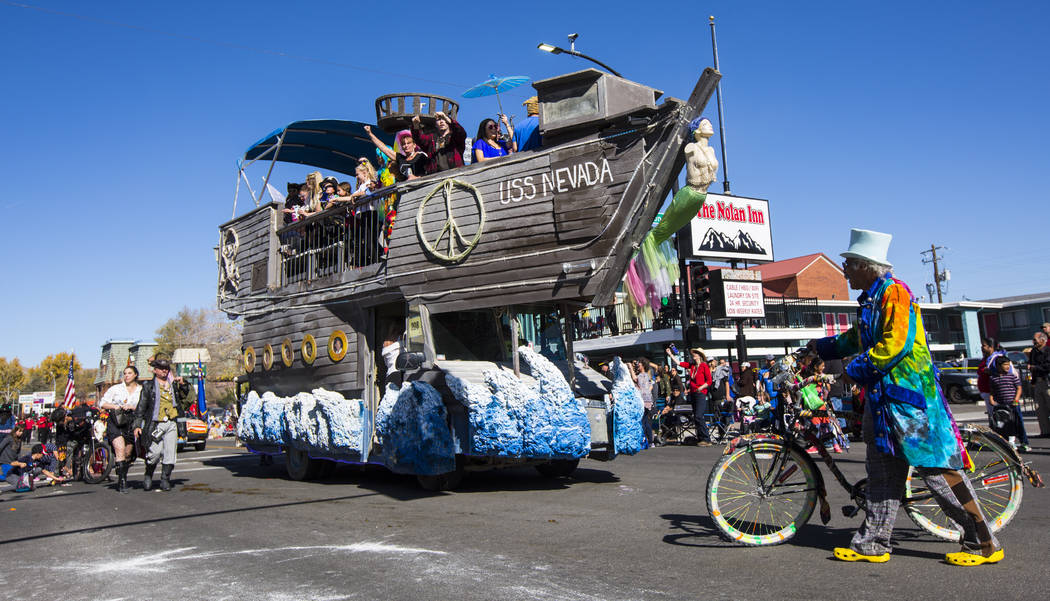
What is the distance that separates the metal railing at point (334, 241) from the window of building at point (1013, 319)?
4863 cm

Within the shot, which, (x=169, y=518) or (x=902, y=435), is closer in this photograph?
(x=902, y=435)

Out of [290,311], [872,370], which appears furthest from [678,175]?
[290,311]

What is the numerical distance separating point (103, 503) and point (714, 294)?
15.0 meters

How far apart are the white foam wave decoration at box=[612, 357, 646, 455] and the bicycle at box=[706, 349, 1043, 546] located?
3.11 metres

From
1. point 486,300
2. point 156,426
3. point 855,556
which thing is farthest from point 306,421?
point 855,556

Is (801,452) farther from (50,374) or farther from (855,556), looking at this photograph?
(50,374)

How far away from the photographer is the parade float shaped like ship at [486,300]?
7266 mm

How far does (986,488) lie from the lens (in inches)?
176

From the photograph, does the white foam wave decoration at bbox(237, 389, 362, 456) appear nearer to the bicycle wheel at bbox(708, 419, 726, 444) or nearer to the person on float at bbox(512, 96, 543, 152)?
the person on float at bbox(512, 96, 543, 152)

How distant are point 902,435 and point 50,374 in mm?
121532

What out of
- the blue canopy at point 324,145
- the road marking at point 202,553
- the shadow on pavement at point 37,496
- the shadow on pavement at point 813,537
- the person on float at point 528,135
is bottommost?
the shadow on pavement at point 37,496

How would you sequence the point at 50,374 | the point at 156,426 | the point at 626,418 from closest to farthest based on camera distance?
1. the point at 626,418
2. the point at 156,426
3. the point at 50,374

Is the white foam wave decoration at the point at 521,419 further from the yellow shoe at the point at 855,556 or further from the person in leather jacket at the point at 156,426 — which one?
the person in leather jacket at the point at 156,426

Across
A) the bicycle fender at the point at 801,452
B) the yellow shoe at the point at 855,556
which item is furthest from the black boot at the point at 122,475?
the yellow shoe at the point at 855,556
